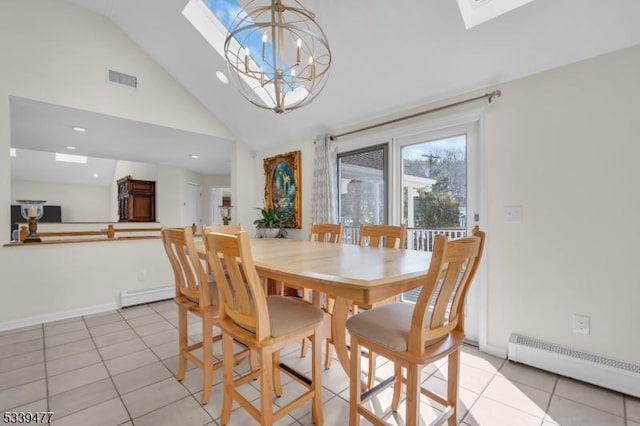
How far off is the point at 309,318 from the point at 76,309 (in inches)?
132

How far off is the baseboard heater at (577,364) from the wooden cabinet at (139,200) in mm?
7107

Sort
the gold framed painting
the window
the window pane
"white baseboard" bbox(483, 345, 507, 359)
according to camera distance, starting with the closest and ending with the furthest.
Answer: "white baseboard" bbox(483, 345, 507, 359) < the window pane < the window < the gold framed painting

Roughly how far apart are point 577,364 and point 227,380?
7.33 feet

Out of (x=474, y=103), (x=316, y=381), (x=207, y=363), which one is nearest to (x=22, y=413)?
(x=207, y=363)

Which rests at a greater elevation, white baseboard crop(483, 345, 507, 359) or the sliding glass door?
the sliding glass door

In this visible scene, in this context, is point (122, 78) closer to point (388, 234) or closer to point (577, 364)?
point (388, 234)

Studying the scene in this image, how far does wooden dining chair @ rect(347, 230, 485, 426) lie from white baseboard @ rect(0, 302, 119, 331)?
3489 millimetres

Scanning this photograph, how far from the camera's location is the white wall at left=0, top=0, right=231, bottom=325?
2.88m

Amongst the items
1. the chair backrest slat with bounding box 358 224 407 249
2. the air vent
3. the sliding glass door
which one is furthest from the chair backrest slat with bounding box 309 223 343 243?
the air vent

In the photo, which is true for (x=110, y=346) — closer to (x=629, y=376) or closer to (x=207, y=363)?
(x=207, y=363)

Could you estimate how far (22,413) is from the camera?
167cm

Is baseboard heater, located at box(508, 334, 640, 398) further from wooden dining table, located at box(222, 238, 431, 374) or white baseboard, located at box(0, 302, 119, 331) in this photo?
white baseboard, located at box(0, 302, 119, 331)

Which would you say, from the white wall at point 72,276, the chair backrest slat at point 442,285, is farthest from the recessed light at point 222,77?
the chair backrest slat at point 442,285

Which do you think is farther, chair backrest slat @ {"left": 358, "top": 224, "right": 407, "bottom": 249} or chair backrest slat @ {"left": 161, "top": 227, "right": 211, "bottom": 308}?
chair backrest slat @ {"left": 358, "top": 224, "right": 407, "bottom": 249}
